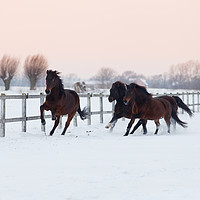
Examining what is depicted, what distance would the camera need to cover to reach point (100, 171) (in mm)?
5418

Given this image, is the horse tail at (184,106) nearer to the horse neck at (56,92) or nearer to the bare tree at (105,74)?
the horse neck at (56,92)

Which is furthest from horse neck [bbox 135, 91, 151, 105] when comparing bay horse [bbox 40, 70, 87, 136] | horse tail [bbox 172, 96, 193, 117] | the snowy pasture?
horse tail [bbox 172, 96, 193, 117]

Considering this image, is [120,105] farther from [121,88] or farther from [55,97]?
[55,97]

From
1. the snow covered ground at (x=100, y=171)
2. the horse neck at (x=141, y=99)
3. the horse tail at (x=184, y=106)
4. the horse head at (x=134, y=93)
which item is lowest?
the snow covered ground at (x=100, y=171)

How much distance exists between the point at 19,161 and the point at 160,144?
3.60 m

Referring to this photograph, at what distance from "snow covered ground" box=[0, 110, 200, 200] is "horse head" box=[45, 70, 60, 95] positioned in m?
2.20

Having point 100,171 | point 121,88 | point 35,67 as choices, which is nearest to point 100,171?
point 100,171

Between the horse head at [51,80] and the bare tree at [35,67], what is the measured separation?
181 feet

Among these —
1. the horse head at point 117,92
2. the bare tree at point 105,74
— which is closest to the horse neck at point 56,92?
the horse head at point 117,92

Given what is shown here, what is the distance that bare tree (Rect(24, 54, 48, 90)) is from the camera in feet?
215

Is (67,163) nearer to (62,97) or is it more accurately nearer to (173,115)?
(62,97)

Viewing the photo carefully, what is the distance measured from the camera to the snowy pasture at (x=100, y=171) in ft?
13.8

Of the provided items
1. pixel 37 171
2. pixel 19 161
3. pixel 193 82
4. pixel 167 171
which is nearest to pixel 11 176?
pixel 37 171

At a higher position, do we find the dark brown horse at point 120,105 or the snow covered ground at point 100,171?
the dark brown horse at point 120,105
